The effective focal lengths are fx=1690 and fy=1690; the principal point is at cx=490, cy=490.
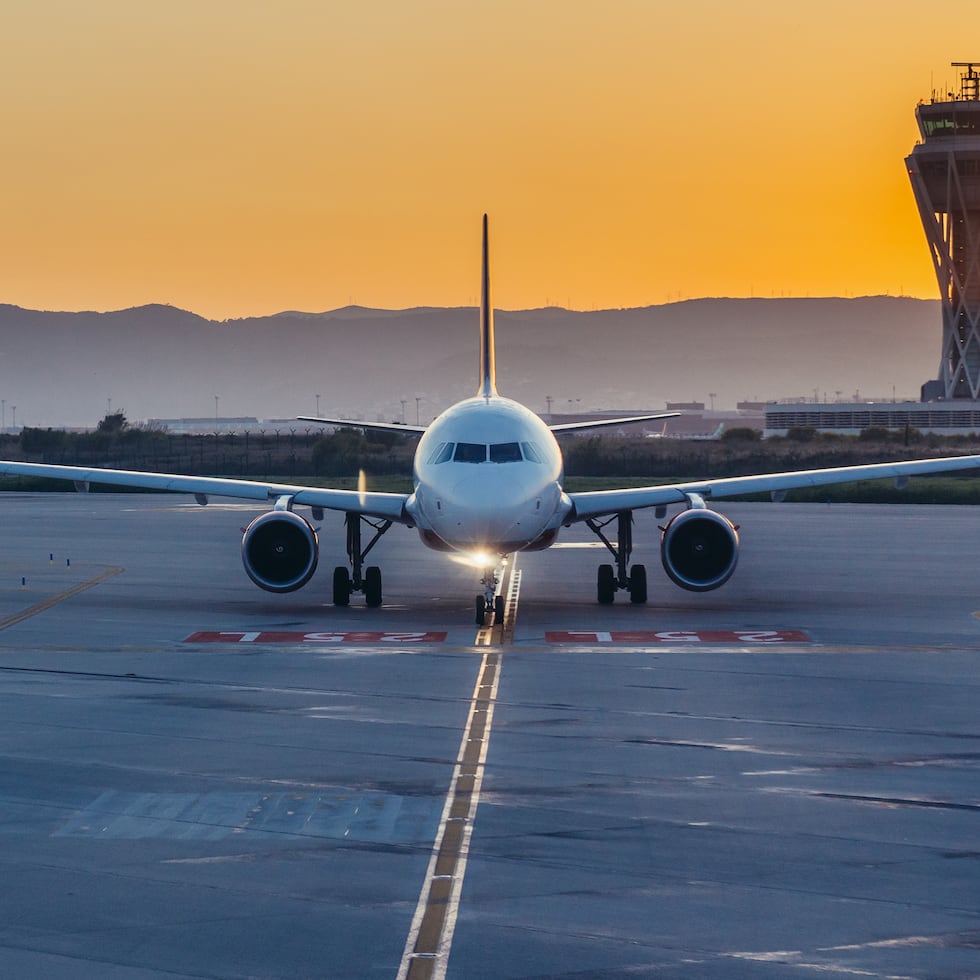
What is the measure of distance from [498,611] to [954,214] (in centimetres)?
15548

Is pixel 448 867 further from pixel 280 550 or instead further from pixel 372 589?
pixel 372 589

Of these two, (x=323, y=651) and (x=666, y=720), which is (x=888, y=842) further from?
(x=323, y=651)

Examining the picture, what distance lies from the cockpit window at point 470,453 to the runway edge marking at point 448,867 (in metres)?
10.3

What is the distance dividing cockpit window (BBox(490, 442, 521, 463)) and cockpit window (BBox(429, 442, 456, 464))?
784mm

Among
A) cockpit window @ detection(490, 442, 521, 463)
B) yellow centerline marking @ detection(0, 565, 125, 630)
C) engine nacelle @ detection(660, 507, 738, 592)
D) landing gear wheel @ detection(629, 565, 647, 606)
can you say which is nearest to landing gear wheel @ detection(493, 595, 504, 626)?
cockpit window @ detection(490, 442, 521, 463)

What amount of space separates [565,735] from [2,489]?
248ft

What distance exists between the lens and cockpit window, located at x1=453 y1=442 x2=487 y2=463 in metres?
30.5

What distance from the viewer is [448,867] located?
1317 cm

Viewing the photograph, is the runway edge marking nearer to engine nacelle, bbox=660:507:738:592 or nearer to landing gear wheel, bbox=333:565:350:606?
engine nacelle, bbox=660:507:738:592

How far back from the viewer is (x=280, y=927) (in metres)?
11.6

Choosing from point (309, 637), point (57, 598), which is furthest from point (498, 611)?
point (57, 598)

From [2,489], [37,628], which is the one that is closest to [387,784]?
[37,628]

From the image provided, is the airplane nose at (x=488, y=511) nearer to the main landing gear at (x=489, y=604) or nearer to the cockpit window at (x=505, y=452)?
the cockpit window at (x=505, y=452)

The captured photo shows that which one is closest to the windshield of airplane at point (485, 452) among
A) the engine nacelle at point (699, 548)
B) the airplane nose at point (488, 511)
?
the airplane nose at point (488, 511)
